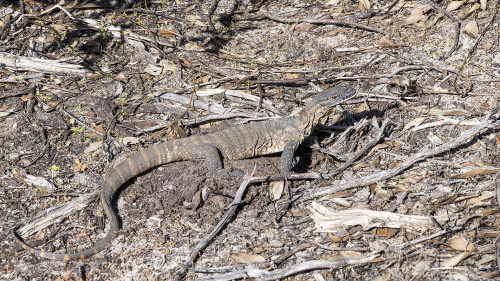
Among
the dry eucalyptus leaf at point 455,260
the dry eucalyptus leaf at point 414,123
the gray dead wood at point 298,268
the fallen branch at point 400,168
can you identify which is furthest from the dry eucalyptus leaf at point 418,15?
the gray dead wood at point 298,268

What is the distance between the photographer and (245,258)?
489 centimetres

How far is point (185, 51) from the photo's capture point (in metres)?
7.91

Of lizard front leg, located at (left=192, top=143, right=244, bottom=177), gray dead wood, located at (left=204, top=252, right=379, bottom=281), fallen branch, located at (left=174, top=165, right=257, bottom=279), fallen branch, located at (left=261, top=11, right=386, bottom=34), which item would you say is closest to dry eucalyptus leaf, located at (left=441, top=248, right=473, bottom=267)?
gray dead wood, located at (left=204, top=252, right=379, bottom=281)

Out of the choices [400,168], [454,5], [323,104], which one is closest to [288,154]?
[323,104]

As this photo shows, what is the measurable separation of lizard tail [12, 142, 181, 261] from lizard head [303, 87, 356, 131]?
1801 mm

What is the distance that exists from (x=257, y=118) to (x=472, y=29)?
11.9 feet

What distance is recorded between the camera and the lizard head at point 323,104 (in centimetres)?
616

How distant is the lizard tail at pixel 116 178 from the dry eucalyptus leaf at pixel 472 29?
4826 millimetres

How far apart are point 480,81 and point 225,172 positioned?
12.8 ft

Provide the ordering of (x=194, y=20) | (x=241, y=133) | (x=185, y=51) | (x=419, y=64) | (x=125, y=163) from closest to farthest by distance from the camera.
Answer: (x=125, y=163) < (x=241, y=133) < (x=419, y=64) < (x=185, y=51) < (x=194, y=20)

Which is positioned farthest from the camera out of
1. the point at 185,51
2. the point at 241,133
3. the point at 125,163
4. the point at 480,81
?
the point at 185,51

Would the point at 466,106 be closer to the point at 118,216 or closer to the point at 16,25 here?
the point at 118,216

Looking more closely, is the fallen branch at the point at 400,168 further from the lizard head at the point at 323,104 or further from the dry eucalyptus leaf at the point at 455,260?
the dry eucalyptus leaf at the point at 455,260

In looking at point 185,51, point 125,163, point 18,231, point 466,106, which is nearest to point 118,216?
point 125,163
